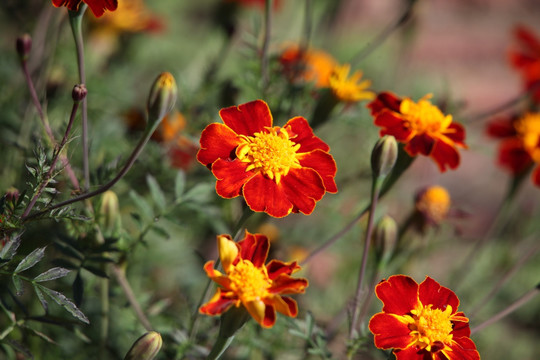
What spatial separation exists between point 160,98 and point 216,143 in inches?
3.8

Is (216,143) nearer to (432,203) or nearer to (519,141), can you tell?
(432,203)

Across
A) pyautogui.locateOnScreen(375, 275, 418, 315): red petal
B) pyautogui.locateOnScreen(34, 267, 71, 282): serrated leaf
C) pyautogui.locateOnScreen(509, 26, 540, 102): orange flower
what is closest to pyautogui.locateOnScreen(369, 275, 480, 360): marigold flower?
pyautogui.locateOnScreen(375, 275, 418, 315): red petal

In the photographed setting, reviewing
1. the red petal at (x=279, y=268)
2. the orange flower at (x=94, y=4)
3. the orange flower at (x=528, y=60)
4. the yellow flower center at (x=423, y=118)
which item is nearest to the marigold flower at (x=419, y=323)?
the red petal at (x=279, y=268)

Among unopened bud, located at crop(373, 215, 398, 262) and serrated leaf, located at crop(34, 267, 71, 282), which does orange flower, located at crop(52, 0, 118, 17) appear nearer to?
serrated leaf, located at crop(34, 267, 71, 282)

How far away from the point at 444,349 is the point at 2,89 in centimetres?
98

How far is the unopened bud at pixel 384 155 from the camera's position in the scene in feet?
2.39

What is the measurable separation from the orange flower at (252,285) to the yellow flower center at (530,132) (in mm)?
633

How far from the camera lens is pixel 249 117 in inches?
30.1

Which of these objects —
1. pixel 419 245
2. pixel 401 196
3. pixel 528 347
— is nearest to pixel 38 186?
pixel 419 245

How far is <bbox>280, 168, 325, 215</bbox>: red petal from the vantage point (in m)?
0.70

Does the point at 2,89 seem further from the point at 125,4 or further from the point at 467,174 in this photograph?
the point at 467,174

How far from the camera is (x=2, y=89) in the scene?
120cm

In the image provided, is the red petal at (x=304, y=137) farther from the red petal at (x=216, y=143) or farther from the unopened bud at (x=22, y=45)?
the unopened bud at (x=22, y=45)

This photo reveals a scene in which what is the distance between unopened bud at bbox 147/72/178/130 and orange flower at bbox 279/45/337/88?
1.22 feet
